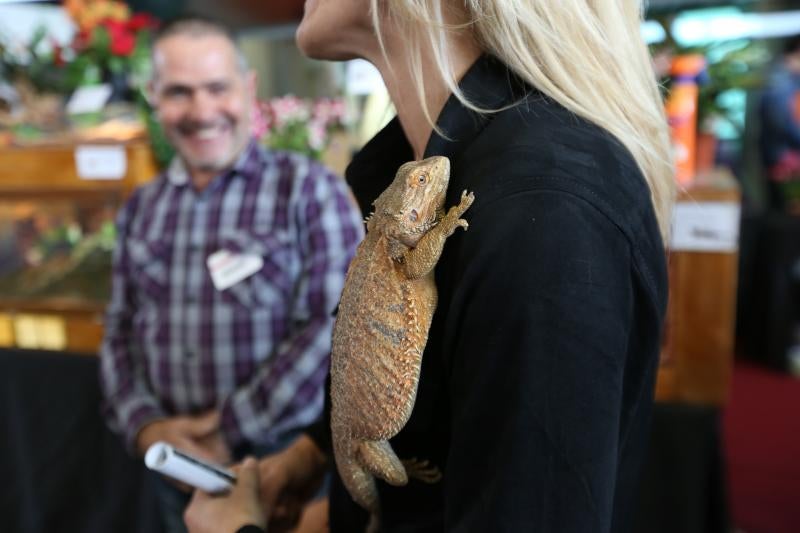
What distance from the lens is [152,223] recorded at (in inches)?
80.9

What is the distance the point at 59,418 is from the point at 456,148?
1713 mm

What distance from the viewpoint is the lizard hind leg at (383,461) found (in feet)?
2.35

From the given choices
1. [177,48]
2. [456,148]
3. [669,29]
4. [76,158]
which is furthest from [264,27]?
[456,148]

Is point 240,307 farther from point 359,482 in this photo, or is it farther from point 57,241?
point 57,241

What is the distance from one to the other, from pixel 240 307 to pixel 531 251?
4.83 ft

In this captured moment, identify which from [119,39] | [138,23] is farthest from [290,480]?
[138,23]

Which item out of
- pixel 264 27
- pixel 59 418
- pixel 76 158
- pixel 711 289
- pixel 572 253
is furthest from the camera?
pixel 264 27

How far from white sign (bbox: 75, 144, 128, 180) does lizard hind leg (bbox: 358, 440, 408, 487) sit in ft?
7.53

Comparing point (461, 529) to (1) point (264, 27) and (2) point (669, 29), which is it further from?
Answer: (1) point (264, 27)

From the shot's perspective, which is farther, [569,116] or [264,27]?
[264,27]

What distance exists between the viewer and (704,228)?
225cm

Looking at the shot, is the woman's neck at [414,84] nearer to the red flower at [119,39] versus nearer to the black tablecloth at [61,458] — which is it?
the black tablecloth at [61,458]

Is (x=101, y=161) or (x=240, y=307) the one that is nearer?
(x=240, y=307)

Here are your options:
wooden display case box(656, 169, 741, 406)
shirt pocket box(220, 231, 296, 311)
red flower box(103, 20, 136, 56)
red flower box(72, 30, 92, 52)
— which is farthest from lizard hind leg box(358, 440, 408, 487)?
red flower box(72, 30, 92, 52)
